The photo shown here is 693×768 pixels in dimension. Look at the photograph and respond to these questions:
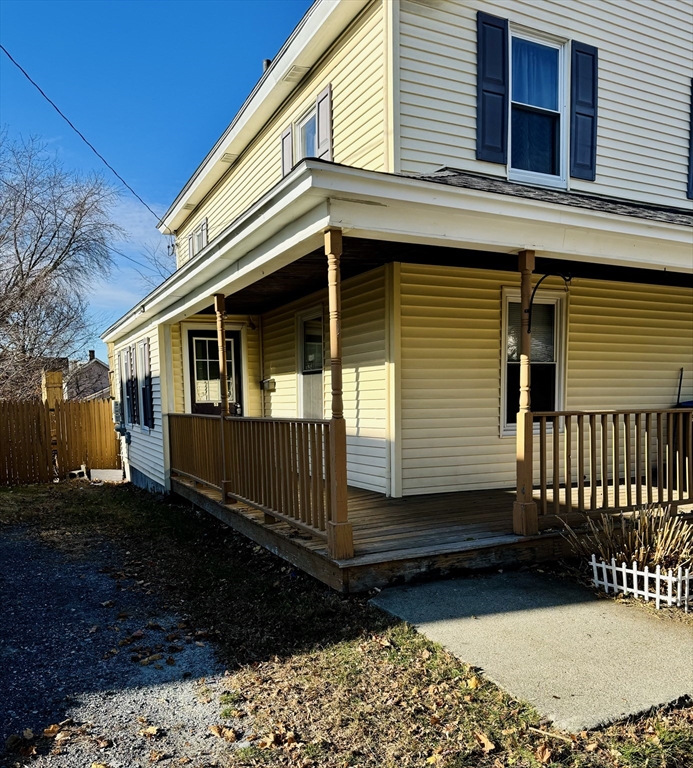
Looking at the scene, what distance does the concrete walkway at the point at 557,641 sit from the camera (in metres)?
2.77

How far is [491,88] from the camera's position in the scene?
6.35 m

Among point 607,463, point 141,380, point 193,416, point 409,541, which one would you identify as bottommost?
point 409,541

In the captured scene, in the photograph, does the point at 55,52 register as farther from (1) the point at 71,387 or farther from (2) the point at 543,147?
(1) the point at 71,387

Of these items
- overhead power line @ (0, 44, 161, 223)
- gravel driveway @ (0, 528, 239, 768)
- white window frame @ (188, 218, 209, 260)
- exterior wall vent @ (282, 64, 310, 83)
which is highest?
overhead power line @ (0, 44, 161, 223)

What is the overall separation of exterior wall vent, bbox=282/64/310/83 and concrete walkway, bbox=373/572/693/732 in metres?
6.77

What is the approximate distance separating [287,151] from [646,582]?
287 inches

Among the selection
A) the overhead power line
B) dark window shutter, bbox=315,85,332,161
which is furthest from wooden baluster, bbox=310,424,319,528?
the overhead power line

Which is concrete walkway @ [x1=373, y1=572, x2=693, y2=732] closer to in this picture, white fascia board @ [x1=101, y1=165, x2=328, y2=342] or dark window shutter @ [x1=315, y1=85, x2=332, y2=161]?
white fascia board @ [x1=101, y1=165, x2=328, y2=342]

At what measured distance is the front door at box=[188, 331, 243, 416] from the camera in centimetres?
958

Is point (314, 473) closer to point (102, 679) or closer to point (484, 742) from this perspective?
point (102, 679)

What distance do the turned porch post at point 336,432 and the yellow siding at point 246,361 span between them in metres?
5.86

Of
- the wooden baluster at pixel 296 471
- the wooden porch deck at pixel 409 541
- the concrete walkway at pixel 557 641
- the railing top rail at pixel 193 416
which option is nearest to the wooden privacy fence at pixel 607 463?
the wooden porch deck at pixel 409 541

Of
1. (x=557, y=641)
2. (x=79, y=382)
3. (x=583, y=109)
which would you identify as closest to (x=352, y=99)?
(x=583, y=109)

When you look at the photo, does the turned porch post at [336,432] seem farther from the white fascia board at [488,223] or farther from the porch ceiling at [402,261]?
the porch ceiling at [402,261]
